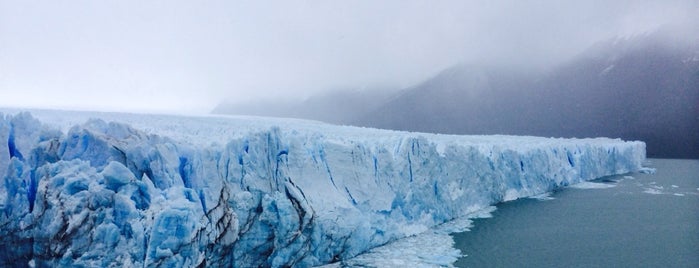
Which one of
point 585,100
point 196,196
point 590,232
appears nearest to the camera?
point 196,196

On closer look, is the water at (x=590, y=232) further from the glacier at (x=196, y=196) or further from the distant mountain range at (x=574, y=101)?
the distant mountain range at (x=574, y=101)

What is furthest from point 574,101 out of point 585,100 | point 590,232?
point 590,232

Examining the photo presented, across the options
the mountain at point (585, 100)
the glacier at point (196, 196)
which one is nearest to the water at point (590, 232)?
the glacier at point (196, 196)

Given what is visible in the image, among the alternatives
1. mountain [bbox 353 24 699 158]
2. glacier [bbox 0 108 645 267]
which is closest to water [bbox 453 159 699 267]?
glacier [bbox 0 108 645 267]

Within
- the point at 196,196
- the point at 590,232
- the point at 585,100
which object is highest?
the point at 585,100

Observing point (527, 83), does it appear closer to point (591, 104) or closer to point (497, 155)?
point (591, 104)

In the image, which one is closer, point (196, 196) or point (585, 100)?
point (196, 196)

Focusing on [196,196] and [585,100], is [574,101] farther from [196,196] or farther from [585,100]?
[196,196]
